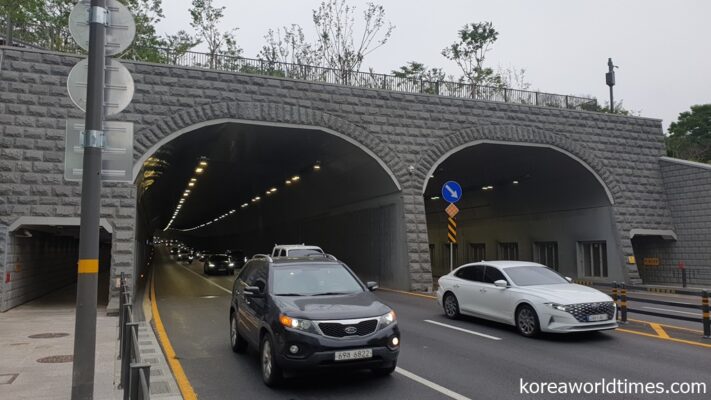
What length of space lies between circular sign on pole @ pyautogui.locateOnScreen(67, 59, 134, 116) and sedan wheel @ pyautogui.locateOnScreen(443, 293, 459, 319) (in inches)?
371

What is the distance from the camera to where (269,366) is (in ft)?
23.6

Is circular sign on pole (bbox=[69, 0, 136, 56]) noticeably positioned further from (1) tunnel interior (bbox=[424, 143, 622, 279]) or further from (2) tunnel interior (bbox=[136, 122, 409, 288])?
(1) tunnel interior (bbox=[424, 143, 622, 279])

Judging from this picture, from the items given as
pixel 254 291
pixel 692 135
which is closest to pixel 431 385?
pixel 254 291

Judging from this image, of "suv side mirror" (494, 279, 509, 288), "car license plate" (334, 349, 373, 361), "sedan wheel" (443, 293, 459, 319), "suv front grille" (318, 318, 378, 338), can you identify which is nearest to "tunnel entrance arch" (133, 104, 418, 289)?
"sedan wheel" (443, 293, 459, 319)

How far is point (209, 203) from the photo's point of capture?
50688 mm

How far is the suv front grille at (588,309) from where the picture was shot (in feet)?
33.1

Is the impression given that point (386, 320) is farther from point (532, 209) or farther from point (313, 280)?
point (532, 209)

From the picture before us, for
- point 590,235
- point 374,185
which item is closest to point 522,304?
point 374,185

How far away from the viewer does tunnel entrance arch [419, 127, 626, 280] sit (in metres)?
23.3

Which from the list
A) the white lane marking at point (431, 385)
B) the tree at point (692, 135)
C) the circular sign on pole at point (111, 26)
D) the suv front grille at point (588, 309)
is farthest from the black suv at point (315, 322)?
the tree at point (692, 135)

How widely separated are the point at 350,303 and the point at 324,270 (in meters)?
1.28

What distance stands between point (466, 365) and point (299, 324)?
306 centimetres

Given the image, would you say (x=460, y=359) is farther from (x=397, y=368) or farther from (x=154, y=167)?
(x=154, y=167)

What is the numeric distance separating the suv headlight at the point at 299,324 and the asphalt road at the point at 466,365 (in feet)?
2.79
